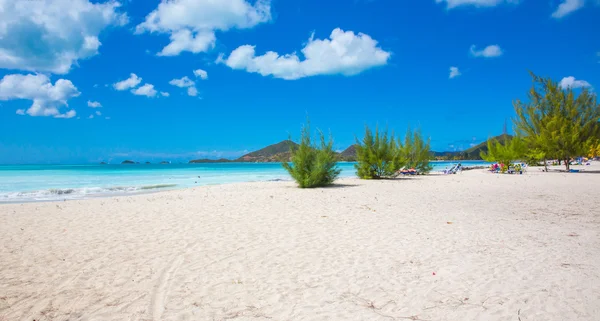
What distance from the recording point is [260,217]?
309 inches

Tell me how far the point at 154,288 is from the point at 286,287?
1501 millimetres

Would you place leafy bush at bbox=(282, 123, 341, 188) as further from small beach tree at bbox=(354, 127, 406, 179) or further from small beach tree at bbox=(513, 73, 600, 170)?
small beach tree at bbox=(513, 73, 600, 170)

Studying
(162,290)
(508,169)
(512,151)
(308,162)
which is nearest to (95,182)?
(308,162)

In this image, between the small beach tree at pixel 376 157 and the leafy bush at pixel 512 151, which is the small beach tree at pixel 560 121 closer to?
the leafy bush at pixel 512 151

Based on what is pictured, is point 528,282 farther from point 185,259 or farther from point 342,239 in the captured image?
point 185,259

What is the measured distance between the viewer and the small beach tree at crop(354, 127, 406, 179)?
66.6 ft

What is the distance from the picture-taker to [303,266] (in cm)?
434


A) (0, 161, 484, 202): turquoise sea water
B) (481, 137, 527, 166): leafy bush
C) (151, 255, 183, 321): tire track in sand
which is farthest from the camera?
(481, 137, 527, 166): leafy bush

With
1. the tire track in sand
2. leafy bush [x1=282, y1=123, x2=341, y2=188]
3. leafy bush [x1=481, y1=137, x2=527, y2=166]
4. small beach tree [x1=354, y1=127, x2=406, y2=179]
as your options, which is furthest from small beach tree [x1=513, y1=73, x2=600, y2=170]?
the tire track in sand

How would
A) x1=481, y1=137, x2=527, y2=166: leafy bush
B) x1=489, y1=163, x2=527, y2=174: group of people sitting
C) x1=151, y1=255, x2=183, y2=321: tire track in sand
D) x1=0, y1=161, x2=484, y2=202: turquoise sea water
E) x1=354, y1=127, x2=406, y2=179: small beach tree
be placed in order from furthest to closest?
1. x1=481, y1=137, x2=527, y2=166: leafy bush
2. x1=489, y1=163, x2=527, y2=174: group of people sitting
3. x1=354, y1=127, x2=406, y2=179: small beach tree
4. x1=0, y1=161, x2=484, y2=202: turquoise sea water
5. x1=151, y1=255, x2=183, y2=321: tire track in sand

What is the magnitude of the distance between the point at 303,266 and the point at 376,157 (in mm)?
17040

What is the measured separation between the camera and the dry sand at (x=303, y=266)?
3154mm

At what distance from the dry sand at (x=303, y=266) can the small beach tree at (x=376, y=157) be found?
12497mm

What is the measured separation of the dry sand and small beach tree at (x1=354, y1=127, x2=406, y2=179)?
41.0 ft
